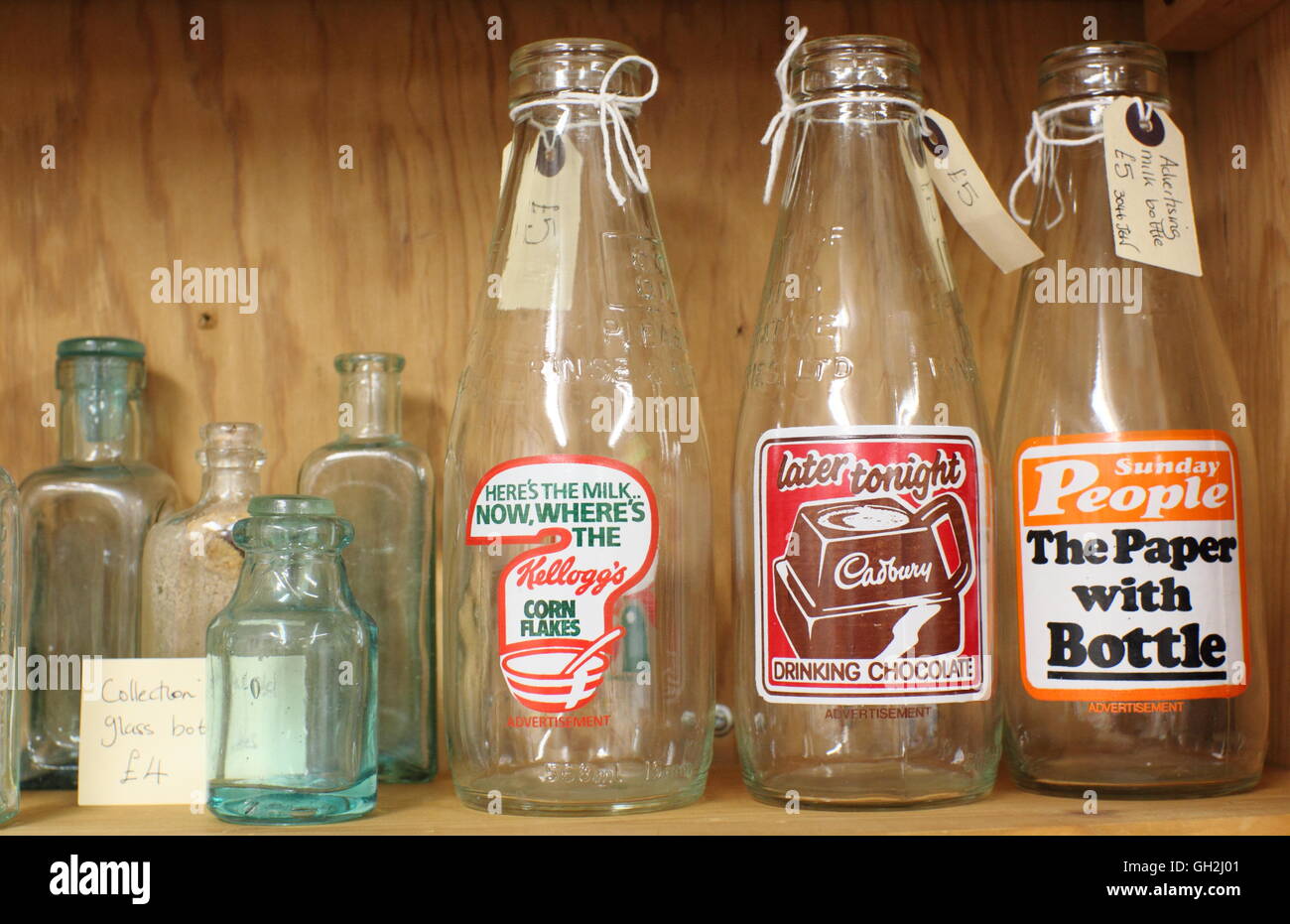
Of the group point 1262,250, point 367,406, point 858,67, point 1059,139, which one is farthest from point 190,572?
point 1262,250

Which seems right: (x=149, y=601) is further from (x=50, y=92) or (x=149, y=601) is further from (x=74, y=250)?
(x=50, y=92)

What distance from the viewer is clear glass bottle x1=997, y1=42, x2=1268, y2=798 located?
77cm

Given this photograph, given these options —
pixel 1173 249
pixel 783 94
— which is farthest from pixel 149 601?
pixel 1173 249

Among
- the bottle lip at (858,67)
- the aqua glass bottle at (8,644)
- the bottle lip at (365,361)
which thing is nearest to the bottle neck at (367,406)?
the bottle lip at (365,361)

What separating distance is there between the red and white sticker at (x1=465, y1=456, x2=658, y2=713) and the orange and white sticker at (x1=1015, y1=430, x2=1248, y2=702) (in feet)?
0.85

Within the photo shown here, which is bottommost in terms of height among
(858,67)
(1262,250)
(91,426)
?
(91,426)

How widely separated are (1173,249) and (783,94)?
10.6 inches

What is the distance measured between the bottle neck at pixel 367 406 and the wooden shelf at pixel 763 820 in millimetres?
264

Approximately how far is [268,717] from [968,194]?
1.79 feet

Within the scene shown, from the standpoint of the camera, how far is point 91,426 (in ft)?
2.96

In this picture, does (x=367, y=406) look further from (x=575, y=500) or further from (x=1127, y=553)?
(x=1127, y=553)

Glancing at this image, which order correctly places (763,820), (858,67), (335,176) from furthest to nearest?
(335,176) → (858,67) → (763,820)

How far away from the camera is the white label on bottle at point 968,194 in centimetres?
84

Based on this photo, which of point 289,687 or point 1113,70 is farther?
point 1113,70
